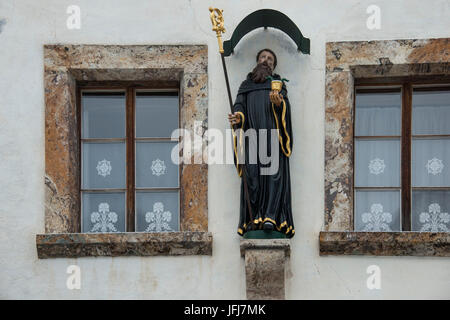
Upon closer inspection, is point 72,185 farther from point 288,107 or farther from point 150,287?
point 288,107

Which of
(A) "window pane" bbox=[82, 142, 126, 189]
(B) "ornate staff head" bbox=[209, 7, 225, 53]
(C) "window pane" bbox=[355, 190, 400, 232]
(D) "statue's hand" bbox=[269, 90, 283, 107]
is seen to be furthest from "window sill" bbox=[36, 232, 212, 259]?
(B) "ornate staff head" bbox=[209, 7, 225, 53]

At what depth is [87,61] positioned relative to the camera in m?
10.4

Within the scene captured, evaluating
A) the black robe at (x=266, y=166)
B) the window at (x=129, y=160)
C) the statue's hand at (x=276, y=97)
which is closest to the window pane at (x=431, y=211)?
the black robe at (x=266, y=166)

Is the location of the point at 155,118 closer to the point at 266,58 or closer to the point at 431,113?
the point at 266,58

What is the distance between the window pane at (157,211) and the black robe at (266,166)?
659 millimetres

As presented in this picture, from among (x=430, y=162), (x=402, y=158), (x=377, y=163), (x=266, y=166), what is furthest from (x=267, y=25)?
(x=430, y=162)

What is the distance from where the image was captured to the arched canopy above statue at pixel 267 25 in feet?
33.1

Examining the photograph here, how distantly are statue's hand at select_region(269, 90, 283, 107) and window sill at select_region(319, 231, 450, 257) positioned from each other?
3.68ft

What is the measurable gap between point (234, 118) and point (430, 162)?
1709 mm

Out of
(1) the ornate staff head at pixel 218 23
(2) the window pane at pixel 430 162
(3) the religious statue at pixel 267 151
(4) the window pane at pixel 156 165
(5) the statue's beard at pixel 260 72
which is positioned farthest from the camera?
(4) the window pane at pixel 156 165

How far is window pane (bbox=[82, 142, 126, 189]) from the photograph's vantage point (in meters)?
10.4

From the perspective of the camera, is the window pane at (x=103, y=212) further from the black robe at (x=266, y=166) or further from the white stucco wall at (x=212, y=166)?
the black robe at (x=266, y=166)

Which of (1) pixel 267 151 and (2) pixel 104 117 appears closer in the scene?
(1) pixel 267 151

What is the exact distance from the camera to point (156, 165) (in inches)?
411
